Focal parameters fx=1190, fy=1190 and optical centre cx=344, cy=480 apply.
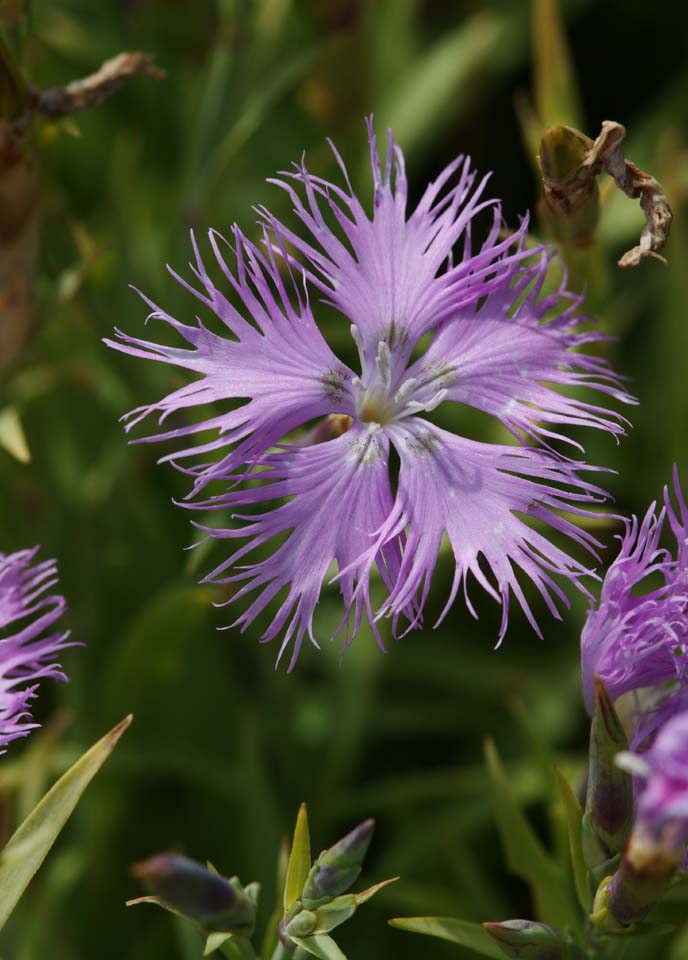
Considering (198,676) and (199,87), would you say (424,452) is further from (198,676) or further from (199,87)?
(199,87)

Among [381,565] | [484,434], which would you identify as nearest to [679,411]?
[484,434]

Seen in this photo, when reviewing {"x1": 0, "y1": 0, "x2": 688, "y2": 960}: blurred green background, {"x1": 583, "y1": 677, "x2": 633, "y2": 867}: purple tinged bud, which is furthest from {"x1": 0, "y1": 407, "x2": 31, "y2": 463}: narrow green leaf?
{"x1": 583, "y1": 677, "x2": 633, "y2": 867}: purple tinged bud

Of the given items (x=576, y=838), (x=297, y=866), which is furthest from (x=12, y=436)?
(x=576, y=838)

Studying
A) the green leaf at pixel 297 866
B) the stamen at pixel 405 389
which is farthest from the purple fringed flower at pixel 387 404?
the green leaf at pixel 297 866

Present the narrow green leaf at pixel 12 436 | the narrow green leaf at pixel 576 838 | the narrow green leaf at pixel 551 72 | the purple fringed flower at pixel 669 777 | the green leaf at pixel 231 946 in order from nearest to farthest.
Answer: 1. the purple fringed flower at pixel 669 777
2. the green leaf at pixel 231 946
3. the narrow green leaf at pixel 576 838
4. the narrow green leaf at pixel 12 436
5. the narrow green leaf at pixel 551 72

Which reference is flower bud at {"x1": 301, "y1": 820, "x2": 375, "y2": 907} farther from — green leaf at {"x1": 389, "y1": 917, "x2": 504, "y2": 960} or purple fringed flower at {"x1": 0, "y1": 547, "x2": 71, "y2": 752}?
purple fringed flower at {"x1": 0, "y1": 547, "x2": 71, "y2": 752}

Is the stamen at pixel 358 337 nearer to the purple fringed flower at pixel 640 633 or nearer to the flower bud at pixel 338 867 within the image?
the purple fringed flower at pixel 640 633
